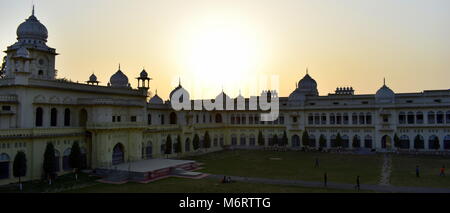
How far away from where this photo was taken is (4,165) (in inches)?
1109

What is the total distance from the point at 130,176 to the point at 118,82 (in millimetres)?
22136

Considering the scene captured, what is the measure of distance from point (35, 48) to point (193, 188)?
30030 mm

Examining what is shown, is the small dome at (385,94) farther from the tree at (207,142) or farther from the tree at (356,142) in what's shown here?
the tree at (207,142)

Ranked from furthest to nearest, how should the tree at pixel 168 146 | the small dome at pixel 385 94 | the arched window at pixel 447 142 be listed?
1. the small dome at pixel 385 94
2. the arched window at pixel 447 142
3. the tree at pixel 168 146

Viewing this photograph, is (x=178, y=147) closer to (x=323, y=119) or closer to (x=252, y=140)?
(x=252, y=140)

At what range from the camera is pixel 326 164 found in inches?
1560

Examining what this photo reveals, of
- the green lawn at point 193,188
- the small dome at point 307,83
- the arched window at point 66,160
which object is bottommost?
the green lawn at point 193,188

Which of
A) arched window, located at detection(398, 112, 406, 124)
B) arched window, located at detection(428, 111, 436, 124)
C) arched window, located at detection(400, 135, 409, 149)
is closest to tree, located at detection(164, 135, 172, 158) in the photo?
arched window, located at detection(400, 135, 409, 149)

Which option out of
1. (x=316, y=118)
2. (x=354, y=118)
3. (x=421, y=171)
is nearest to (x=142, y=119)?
(x=316, y=118)

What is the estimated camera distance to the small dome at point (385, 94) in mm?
53531

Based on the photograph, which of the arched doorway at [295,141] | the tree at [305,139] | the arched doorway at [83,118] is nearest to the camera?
the arched doorway at [83,118]

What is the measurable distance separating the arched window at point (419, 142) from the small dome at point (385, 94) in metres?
7.05

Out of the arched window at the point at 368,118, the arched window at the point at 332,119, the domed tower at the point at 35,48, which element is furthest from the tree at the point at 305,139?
the domed tower at the point at 35,48
